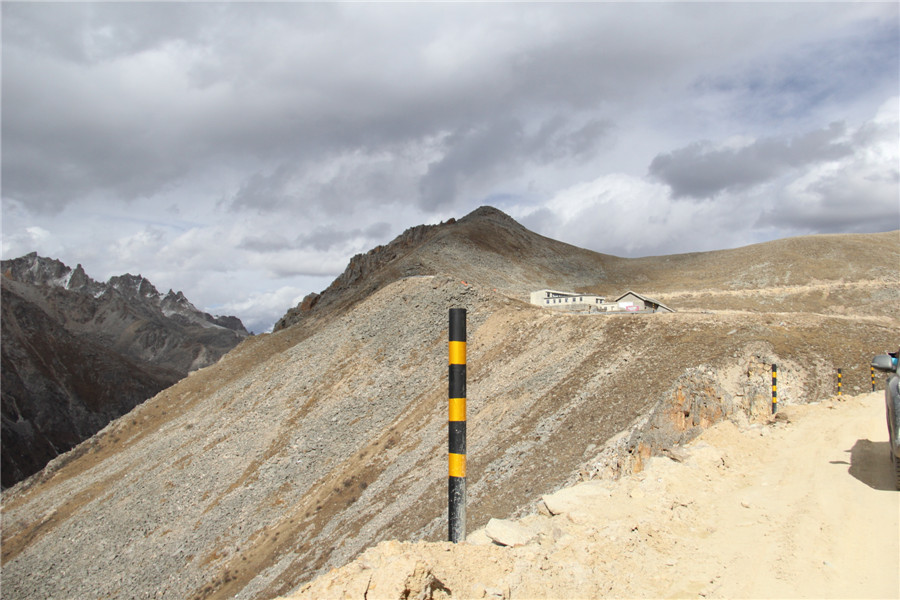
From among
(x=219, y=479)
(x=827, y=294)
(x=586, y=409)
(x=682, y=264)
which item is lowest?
(x=219, y=479)

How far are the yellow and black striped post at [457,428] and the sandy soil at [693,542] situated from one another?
281 mm

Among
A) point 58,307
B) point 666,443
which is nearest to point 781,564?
point 666,443

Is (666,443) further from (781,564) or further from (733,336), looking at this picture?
(733,336)

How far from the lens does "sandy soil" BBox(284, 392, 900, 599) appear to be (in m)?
4.71

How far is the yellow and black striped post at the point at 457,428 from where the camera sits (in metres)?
5.40

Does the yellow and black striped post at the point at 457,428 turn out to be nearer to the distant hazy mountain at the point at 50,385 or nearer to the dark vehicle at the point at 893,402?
the dark vehicle at the point at 893,402

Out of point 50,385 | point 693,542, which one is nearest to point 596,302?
point 693,542

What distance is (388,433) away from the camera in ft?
78.2

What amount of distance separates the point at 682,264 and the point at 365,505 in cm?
7469

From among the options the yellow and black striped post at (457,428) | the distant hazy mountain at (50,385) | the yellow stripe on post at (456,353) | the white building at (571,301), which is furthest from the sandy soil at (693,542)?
the distant hazy mountain at (50,385)

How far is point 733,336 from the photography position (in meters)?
19.0

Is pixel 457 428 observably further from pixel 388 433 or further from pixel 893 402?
pixel 388 433

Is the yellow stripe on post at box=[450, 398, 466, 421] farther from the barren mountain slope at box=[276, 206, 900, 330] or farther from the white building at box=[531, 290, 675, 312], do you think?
the barren mountain slope at box=[276, 206, 900, 330]

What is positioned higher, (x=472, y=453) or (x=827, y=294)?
(x=827, y=294)
